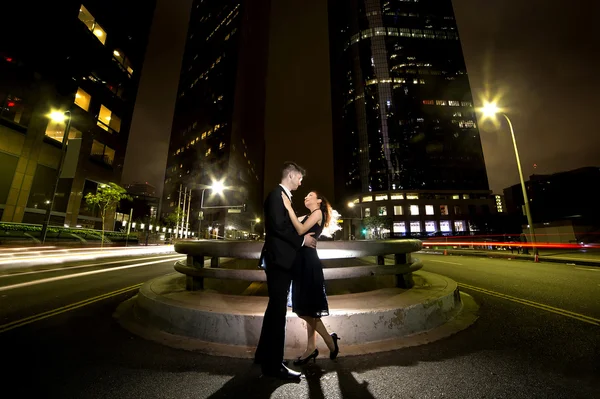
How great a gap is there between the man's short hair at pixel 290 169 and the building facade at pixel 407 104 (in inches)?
3044

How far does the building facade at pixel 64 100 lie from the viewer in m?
19.1

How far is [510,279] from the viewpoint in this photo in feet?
22.4

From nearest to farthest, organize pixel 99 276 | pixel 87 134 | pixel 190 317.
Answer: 1. pixel 190 317
2. pixel 99 276
3. pixel 87 134

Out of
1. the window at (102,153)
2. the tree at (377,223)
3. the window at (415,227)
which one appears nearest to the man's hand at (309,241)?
the window at (102,153)

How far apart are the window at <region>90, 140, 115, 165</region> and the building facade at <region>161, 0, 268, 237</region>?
36864mm

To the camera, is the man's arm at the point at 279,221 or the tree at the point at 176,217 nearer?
the man's arm at the point at 279,221

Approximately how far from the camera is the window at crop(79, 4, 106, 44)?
25625 mm

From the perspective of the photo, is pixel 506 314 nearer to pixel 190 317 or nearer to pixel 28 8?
pixel 190 317

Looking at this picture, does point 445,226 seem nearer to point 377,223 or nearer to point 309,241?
point 377,223

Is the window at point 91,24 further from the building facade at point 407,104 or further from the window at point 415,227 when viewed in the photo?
the window at point 415,227

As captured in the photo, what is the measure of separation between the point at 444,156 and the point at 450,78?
3191 centimetres

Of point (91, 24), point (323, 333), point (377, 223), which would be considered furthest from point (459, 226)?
point (91, 24)

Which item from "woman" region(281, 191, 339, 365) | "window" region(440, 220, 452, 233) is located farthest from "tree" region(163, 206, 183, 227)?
"window" region(440, 220, 452, 233)

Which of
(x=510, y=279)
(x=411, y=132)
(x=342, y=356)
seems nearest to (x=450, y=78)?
(x=411, y=132)
